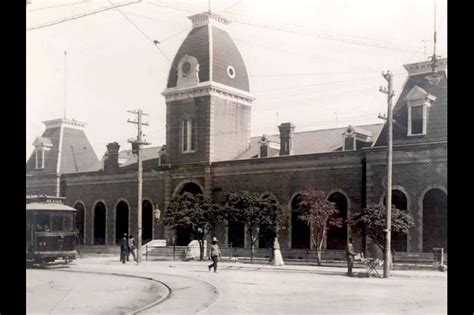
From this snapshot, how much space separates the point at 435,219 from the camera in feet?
26.2

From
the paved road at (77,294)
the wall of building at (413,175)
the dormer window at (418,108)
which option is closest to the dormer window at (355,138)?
the wall of building at (413,175)

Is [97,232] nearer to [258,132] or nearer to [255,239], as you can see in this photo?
[255,239]

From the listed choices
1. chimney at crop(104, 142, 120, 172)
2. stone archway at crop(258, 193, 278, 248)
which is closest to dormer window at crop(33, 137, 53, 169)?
chimney at crop(104, 142, 120, 172)

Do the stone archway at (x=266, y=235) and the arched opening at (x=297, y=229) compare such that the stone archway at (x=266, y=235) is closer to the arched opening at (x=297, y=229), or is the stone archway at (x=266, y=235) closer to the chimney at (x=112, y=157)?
the arched opening at (x=297, y=229)

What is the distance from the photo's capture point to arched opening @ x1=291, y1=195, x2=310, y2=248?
941 cm

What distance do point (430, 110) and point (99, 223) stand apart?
17.1 ft

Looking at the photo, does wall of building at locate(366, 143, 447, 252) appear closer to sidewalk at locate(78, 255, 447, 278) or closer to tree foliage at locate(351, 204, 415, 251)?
tree foliage at locate(351, 204, 415, 251)

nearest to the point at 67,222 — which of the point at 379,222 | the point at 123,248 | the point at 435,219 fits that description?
the point at 123,248

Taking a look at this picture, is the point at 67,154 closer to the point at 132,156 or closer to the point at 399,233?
the point at 132,156

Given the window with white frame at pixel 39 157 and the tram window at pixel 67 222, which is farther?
the tram window at pixel 67 222

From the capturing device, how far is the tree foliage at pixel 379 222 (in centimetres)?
866

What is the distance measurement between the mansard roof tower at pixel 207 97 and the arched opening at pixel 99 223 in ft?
4.63

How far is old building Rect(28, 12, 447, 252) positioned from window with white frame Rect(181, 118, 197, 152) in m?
0.02

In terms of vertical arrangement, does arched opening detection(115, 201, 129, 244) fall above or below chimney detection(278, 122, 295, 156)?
below
